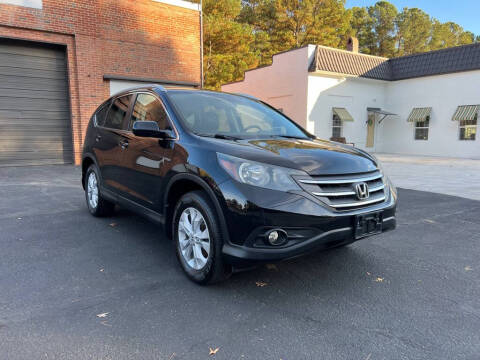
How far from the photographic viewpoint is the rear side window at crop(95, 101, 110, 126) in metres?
4.98

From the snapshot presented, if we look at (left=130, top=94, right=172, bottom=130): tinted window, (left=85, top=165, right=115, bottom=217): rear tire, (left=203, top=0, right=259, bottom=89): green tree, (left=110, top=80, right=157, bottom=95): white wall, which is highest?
(left=203, top=0, right=259, bottom=89): green tree

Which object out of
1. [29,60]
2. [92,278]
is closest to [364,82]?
[29,60]

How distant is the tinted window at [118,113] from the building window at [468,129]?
18.5 m

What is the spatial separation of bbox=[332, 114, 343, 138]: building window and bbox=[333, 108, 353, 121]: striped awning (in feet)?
0.96

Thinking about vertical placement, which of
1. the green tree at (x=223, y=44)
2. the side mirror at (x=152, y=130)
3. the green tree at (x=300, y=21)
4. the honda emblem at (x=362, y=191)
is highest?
the green tree at (x=300, y=21)

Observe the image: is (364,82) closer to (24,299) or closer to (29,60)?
(29,60)

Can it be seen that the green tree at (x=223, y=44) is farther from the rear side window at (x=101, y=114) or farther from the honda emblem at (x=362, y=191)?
the honda emblem at (x=362, y=191)

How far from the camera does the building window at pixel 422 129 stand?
19.7m

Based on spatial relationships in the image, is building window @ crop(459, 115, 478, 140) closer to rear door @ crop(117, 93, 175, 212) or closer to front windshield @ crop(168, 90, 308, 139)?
front windshield @ crop(168, 90, 308, 139)

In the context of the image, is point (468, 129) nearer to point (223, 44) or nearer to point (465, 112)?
point (465, 112)

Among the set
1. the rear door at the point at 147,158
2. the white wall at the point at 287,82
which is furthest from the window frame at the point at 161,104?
the white wall at the point at 287,82

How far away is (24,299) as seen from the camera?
281cm

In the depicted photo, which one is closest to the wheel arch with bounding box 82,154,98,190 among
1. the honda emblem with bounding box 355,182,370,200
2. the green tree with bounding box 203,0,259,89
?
the honda emblem with bounding box 355,182,370,200

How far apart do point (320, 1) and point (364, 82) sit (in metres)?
13.0
